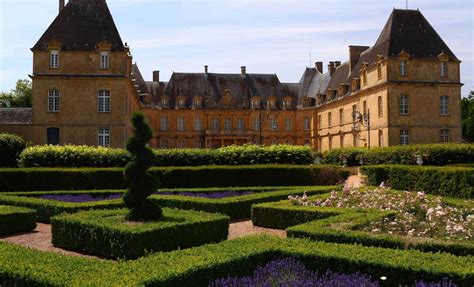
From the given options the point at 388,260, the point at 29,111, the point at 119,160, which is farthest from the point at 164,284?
the point at 29,111

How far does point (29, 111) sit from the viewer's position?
29672 millimetres

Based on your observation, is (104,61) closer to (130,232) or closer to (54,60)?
(54,60)

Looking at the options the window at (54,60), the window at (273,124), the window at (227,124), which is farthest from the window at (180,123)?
the window at (54,60)

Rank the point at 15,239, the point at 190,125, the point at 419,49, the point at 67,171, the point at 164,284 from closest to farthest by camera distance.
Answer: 1. the point at 164,284
2. the point at 15,239
3. the point at 67,171
4. the point at 419,49
5. the point at 190,125

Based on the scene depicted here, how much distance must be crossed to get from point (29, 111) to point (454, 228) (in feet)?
90.9

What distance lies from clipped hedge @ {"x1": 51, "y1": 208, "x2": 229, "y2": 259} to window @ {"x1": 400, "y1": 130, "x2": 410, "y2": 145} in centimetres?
2676

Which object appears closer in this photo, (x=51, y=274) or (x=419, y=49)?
(x=51, y=274)

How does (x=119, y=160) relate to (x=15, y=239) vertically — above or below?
above

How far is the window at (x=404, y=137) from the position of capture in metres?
33.2

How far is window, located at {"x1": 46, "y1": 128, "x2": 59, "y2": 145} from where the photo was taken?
28.0m

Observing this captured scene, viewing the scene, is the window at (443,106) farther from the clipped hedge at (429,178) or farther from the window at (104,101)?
the window at (104,101)

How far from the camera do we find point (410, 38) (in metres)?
34.3

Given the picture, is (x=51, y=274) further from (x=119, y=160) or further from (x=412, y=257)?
(x=119, y=160)

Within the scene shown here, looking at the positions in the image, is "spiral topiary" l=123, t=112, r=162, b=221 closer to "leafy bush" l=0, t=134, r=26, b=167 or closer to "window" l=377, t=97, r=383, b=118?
"leafy bush" l=0, t=134, r=26, b=167
